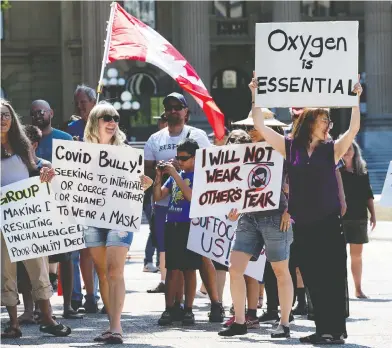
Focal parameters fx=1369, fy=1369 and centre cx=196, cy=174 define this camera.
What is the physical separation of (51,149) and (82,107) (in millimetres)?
1021

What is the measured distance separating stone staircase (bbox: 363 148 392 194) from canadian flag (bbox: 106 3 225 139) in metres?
31.1

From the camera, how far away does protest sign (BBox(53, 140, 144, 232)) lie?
11.1m

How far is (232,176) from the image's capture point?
37.1 ft

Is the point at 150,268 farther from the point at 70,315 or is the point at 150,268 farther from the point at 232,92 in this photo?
the point at 232,92

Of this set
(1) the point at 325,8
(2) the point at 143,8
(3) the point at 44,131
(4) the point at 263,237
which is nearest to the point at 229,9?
(2) the point at 143,8

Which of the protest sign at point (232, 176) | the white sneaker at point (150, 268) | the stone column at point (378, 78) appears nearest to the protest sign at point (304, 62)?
the protest sign at point (232, 176)

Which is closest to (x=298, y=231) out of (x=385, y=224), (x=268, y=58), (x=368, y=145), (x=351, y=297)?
(x=268, y=58)

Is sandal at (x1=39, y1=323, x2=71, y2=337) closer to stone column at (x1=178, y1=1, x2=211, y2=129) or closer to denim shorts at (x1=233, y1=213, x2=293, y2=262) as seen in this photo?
denim shorts at (x1=233, y1=213, x2=293, y2=262)

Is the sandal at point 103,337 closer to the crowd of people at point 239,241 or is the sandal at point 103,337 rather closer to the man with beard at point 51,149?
the crowd of people at point 239,241

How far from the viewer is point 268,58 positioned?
35.7 feet

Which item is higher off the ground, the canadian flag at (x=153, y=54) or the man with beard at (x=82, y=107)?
the canadian flag at (x=153, y=54)

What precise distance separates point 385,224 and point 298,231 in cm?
1753

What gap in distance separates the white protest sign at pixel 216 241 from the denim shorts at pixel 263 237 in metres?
0.81

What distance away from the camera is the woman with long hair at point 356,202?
1459cm
